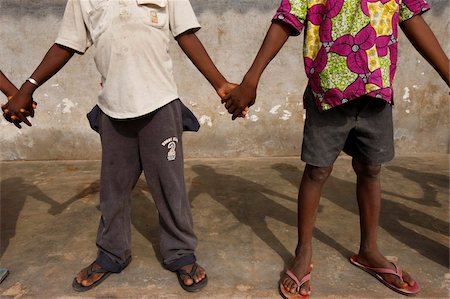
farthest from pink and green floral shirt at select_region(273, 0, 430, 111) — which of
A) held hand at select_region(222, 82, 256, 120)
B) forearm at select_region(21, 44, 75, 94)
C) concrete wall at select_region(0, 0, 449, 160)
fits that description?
concrete wall at select_region(0, 0, 449, 160)

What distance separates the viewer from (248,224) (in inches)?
111

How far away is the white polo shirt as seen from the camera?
186 cm

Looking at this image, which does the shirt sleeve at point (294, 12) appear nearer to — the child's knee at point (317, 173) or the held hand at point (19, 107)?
the child's knee at point (317, 173)

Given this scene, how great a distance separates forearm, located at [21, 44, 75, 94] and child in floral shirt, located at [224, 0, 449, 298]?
2.82 ft

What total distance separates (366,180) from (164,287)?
1.21 m

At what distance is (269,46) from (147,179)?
3.07ft

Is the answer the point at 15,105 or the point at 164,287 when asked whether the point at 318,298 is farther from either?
the point at 15,105

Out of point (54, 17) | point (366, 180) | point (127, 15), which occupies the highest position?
point (54, 17)

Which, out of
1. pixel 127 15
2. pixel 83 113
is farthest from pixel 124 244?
pixel 83 113

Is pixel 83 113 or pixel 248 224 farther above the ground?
pixel 83 113

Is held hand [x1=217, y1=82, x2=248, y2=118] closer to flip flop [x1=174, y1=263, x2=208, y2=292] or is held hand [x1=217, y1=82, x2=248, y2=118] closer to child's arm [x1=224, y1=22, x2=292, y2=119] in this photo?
child's arm [x1=224, y1=22, x2=292, y2=119]

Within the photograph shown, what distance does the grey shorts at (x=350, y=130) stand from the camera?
76.3 inches

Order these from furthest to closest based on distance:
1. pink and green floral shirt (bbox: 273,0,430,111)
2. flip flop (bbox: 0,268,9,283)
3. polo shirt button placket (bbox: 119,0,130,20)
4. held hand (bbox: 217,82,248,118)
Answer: flip flop (bbox: 0,268,9,283)
held hand (bbox: 217,82,248,118)
polo shirt button placket (bbox: 119,0,130,20)
pink and green floral shirt (bbox: 273,0,430,111)

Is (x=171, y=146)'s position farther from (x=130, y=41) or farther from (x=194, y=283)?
(x=194, y=283)
